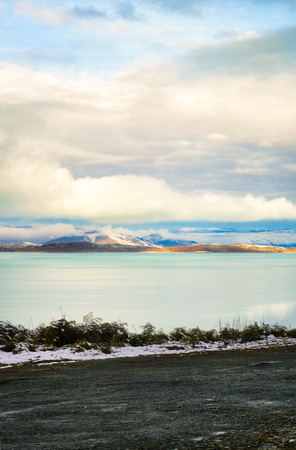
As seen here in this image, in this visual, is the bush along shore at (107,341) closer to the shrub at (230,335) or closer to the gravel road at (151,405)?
the shrub at (230,335)

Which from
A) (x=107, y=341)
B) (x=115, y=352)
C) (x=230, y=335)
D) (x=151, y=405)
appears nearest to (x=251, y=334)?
(x=230, y=335)

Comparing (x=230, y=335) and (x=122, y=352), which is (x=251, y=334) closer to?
(x=230, y=335)

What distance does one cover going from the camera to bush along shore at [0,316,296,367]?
556 inches

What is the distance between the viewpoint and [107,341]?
1684cm

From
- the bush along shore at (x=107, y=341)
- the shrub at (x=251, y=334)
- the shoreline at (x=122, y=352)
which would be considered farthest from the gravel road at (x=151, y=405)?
the shrub at (x=251, y=334)

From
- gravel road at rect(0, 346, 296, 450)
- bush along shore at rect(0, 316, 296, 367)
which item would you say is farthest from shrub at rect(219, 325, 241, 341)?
gravel road at rect(0, 346, 296, 450)

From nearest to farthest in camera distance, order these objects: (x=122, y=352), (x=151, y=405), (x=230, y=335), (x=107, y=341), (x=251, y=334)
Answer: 1. (x=151, y=405)
2. (x=122, y=352)
3. (x=107, y=341)
4. (x=251, y=334)
5. (x=230, y=335)

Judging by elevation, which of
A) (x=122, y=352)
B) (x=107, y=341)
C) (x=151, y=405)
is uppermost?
(x=151, y=405)

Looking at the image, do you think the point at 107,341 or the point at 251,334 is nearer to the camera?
the point at 107,341

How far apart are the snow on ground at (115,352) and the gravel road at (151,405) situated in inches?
28.6

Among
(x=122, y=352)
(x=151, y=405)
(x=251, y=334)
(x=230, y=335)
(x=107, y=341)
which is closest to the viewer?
(x=151, y=405)

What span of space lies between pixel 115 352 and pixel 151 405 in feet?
20.9

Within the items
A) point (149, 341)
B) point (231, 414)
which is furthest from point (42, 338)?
point (231, 414)

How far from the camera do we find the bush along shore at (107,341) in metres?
14.1
